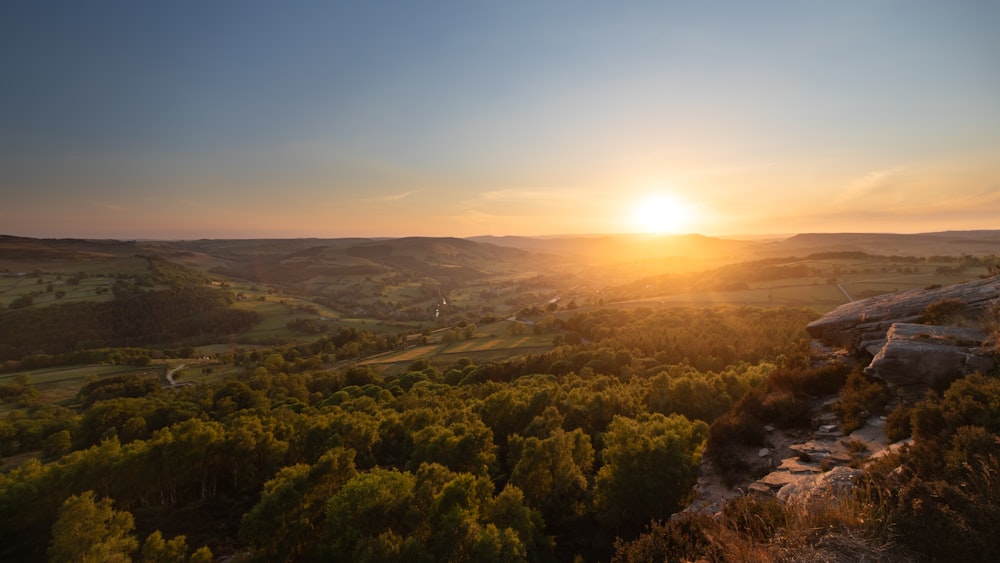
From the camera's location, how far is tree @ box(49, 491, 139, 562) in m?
26.3

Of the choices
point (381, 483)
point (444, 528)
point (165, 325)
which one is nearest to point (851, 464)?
point (444, 528)

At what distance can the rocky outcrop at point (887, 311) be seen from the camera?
78.3 feet

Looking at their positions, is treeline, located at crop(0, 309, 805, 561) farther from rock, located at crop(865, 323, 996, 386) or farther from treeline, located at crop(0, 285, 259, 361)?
treeline, located at crop(0, 285, 259, 361)

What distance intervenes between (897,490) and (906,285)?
127 metres

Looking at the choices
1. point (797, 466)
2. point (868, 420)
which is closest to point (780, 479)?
point (797, 466)

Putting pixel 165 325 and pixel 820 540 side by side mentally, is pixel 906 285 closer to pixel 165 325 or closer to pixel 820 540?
pixel 820 540

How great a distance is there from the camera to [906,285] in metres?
98.8

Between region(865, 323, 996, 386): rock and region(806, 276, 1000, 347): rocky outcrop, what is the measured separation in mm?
5110

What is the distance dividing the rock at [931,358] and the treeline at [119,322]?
681 feet

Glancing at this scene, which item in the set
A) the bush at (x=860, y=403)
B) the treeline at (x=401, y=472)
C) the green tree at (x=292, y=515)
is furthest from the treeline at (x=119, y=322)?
the bush at (x=860, y=403)

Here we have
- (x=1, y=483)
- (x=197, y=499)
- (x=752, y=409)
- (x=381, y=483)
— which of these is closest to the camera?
(x=752, y=409)

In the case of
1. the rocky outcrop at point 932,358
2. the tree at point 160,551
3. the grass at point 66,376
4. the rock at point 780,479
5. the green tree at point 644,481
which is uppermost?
the rocky outcrop at point 932,358

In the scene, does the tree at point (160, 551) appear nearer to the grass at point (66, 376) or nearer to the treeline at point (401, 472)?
the treeline at point (401, 472)

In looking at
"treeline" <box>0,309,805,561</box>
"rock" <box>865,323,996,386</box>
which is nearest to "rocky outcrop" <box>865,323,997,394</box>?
"rock" <box>865,323,996,386</box>
